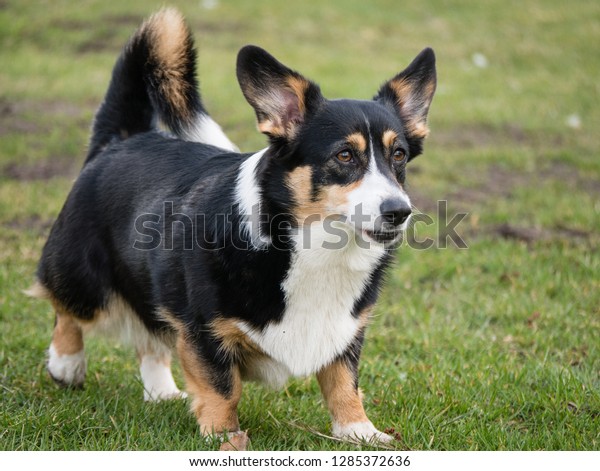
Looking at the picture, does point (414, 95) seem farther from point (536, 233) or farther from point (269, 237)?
point (536, 233)

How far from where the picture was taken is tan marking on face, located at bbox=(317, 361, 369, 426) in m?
3.38

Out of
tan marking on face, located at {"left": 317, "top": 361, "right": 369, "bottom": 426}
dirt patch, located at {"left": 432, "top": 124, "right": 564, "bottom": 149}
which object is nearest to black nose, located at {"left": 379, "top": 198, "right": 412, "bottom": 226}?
tan marking on face, located at {"left": 317, "top": 361, "right": 369, "bottom": 426}

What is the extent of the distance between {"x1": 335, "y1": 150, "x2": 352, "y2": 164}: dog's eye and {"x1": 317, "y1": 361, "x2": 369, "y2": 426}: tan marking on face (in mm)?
899

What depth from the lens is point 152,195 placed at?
3.66 meters

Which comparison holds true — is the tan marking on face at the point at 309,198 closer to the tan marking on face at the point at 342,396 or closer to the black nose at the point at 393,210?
the black nose at the point at 393,210

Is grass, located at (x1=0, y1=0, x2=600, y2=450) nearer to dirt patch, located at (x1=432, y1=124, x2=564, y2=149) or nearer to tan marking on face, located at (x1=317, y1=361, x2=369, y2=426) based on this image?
dirt patch, located at (x1=432, y1=124, x2=564, y2=149)

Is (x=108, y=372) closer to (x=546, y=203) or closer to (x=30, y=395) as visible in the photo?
(x=30, y=395)

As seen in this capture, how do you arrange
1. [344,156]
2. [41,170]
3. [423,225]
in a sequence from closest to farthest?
1. [344,156]
2. [423,225]
3. [41,170]

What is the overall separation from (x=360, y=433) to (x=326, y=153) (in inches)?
47.0

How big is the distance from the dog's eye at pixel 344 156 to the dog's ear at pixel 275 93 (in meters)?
0.23

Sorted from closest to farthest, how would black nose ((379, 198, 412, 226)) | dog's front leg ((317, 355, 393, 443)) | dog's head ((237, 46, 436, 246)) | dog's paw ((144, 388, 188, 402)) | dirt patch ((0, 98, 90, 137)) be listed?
black nose ((379, 198, 412, 226))
dog's head ((237, 46, 436, 246))
dog's front leg ((317, 355, 393, 443))
dog's paw ((144, 388, 188, 402))
dirt patch ((0, 98, 90, 137))

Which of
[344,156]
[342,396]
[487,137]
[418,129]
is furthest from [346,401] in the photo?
[487,137]

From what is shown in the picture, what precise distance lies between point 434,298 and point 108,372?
2177 mm

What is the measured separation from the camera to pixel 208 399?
330 centimetres
